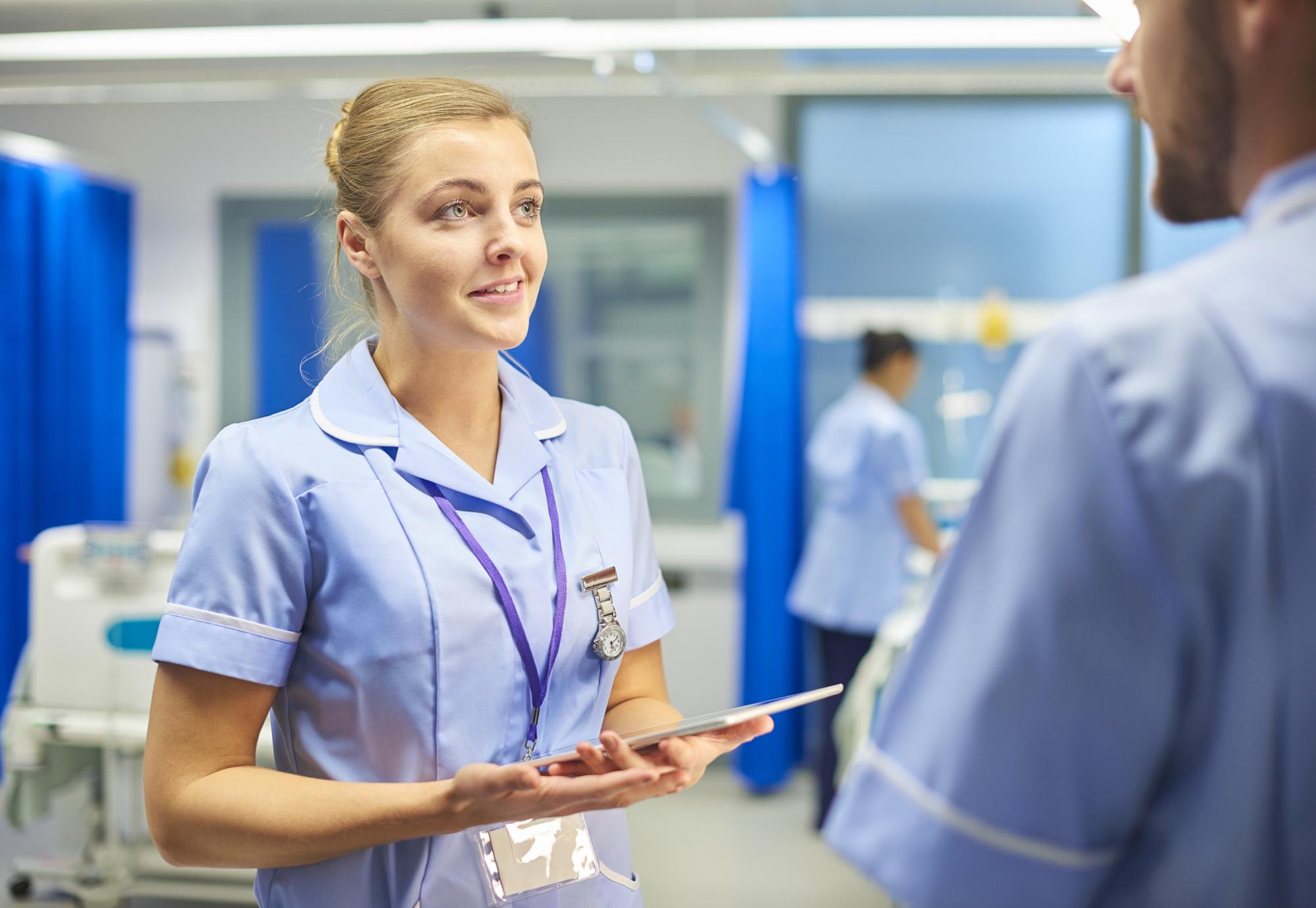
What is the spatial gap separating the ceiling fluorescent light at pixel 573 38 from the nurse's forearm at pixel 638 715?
2067 mm

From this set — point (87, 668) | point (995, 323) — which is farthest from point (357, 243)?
point (995, 323)

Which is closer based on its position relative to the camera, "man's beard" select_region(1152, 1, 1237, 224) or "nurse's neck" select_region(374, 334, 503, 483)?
"man's beard" select_region(1152, 1, 1237, 224)

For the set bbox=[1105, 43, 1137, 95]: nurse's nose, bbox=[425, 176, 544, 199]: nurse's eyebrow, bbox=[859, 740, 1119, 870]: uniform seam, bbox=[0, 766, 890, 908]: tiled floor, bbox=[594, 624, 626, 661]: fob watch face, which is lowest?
bbox=[0, 766, 890, 908]: tiled floor

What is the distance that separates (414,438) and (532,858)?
421 mm

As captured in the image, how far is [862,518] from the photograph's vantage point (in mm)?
3895

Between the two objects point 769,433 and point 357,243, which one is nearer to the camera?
point 357,243

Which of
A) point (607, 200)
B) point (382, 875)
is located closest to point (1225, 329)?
point (382, 875)

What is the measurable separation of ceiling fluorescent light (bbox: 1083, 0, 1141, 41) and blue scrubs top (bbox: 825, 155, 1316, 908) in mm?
367

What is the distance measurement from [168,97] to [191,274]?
755 millimetres

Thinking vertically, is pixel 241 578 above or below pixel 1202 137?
below

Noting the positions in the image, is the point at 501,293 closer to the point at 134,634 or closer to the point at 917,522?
the point at 134,634

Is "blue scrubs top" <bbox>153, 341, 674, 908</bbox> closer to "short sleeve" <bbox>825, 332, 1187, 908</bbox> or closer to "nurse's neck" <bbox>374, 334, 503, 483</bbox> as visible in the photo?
"nurse's neck" <bbox>374, 334, 503, 483</bbox>

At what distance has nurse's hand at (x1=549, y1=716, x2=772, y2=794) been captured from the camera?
3.03 ft

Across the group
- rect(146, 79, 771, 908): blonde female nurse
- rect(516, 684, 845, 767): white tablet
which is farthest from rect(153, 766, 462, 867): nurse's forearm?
rect(516, 684, 845, 767): white tablet
